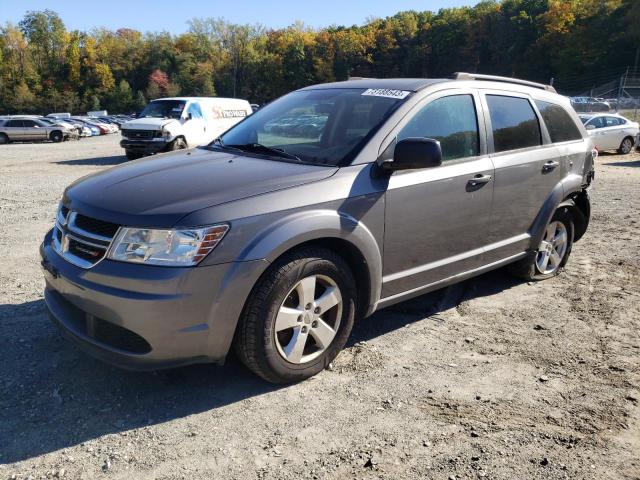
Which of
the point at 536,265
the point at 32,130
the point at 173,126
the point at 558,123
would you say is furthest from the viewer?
the point at 32,130

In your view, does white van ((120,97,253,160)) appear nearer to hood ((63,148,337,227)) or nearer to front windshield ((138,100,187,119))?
front windshield ((138,100,187,119))

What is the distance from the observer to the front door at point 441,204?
3.56 m

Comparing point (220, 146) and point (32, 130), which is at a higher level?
point (220, 146)

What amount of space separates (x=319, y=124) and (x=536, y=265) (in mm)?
2633

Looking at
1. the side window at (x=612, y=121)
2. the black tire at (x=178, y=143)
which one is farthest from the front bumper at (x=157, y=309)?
the side window at (x=612, y=121)

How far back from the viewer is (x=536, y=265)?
17.0ft

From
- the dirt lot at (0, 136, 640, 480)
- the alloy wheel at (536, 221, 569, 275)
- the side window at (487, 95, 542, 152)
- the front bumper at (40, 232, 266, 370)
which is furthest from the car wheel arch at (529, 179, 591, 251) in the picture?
the front bumper at (40, 232, 266, 370)

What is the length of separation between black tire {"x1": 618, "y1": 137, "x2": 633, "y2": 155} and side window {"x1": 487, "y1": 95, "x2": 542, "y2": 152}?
53.1ft

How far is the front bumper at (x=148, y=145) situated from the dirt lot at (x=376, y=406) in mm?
11286

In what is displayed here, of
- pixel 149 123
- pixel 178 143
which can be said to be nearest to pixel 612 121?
pixel 178 143

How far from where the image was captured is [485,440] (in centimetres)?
277

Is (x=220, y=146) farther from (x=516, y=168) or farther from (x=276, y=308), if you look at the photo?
(x=516, y=168)

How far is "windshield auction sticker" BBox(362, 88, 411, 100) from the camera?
378 cm

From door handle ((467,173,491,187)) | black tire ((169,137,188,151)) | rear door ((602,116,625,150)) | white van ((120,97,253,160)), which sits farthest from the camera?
rear door ((602,116,625,150))
